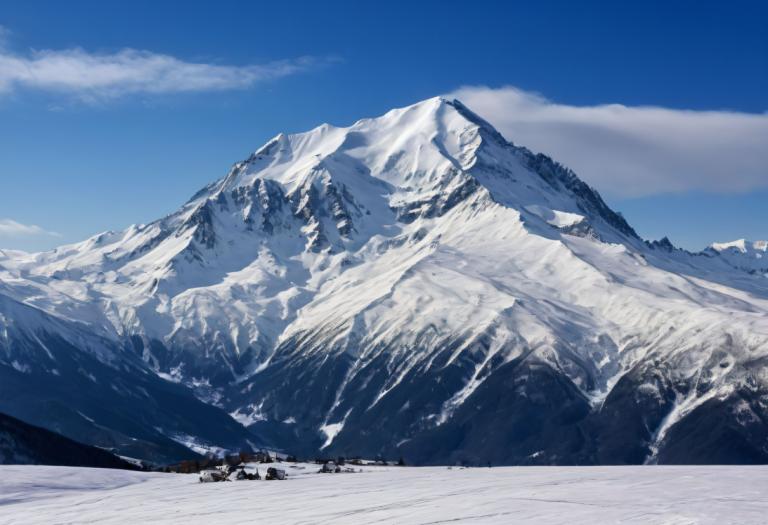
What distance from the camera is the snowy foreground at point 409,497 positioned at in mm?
76062

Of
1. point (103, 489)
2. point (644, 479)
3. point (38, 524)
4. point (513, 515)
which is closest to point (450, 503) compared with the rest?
point (513, 515)

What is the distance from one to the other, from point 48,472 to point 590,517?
246ft

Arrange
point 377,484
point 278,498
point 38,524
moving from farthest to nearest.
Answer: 1. point 377,484
2. point 278,498
3. point 38,524

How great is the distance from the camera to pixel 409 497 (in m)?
92.3

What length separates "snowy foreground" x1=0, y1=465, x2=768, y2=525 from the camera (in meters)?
76.1

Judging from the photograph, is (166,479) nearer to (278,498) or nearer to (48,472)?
(48,472)

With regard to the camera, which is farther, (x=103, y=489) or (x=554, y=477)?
(x=103, y=489)

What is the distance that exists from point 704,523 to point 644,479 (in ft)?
86.8

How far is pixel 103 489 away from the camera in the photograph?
124062mm

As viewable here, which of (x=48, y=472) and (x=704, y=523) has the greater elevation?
(x=48, y=472)

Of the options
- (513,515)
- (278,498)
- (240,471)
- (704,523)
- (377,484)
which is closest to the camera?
(704,523)

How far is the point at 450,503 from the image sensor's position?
85.8 metres

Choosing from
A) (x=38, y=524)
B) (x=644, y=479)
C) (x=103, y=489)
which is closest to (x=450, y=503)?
(x=644, y=479)

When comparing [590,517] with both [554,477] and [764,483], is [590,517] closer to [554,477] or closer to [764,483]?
[764,483]
